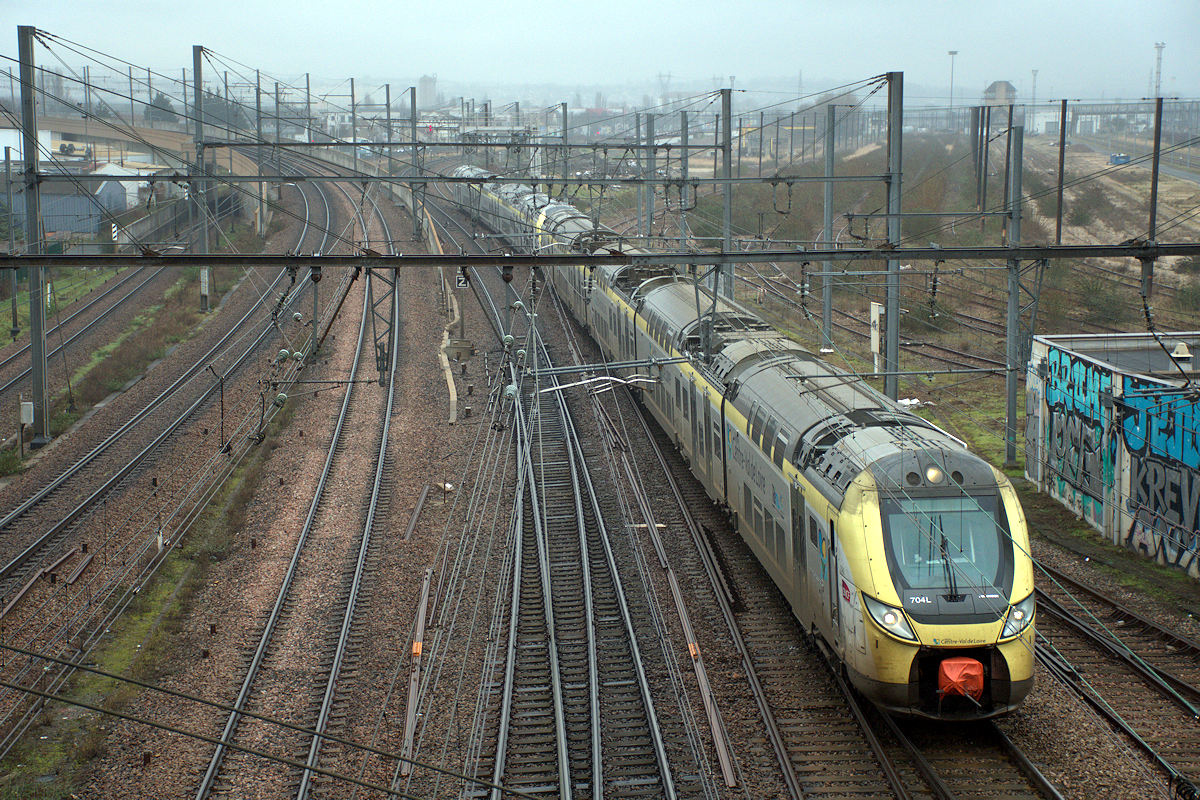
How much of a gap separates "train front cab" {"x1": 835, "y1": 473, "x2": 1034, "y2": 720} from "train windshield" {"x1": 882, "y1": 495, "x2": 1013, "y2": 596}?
11 millimetres

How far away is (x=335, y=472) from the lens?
901 inches

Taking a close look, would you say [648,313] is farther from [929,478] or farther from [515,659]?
[929,478]

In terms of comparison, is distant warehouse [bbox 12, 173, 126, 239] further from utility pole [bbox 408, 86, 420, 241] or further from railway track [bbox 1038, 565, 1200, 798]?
railway track [bbox 1038, 565, 1200, 798]

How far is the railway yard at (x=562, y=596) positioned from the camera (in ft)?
36.8

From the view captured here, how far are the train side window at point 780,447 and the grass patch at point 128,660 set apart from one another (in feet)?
28.0

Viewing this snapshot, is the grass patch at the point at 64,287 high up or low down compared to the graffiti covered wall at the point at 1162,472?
up

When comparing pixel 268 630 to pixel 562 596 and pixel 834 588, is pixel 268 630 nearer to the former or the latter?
pixel 562 596

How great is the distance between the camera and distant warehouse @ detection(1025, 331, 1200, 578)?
16719mm

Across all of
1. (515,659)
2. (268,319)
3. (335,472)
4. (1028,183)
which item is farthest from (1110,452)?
(1028,183)

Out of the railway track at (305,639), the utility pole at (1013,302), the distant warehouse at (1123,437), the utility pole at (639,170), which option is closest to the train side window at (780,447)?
the distant warehouse at (1123,437)

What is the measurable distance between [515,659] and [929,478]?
19.9 ft

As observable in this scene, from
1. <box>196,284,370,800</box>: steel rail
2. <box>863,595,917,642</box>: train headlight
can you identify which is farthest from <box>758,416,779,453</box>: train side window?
<box>196,284,370,800</box>: steel rail

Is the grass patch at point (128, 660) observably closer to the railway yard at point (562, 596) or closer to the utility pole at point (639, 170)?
the railway yard at point (562, 596)

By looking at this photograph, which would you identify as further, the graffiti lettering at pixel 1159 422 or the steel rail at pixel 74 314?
the steel rail at pixel 74 314
